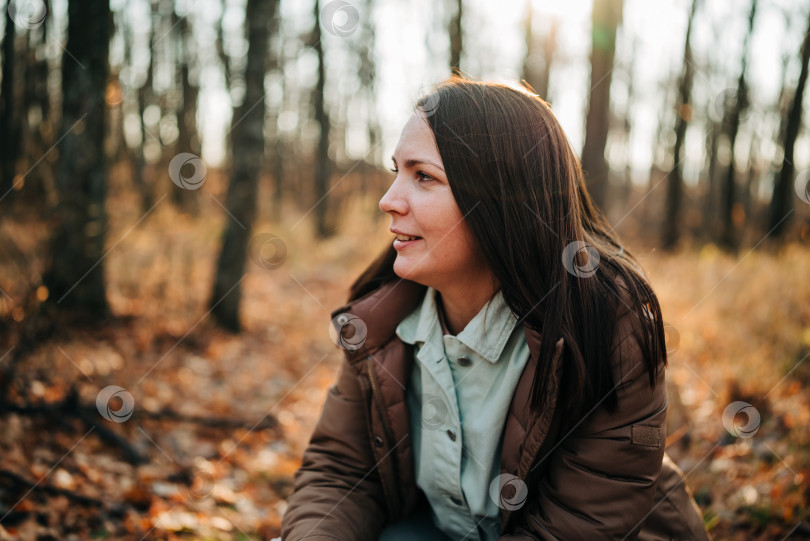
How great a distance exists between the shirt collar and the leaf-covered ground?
2.26 feet

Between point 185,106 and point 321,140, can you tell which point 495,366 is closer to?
point 321,140

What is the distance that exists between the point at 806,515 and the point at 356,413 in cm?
230

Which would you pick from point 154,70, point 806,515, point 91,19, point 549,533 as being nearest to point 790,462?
point 806,515

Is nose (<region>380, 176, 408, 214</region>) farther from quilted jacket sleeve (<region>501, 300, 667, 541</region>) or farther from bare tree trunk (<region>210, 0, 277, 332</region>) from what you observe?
bare tree trunk (<region>210, 0, 277, 332</region>)

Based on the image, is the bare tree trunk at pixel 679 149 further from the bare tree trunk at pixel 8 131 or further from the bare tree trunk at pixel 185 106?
the bare tree trunk at pixel 8 131

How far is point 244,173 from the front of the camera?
5695 mm

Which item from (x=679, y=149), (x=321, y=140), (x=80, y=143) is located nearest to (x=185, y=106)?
(x=321, y=140)

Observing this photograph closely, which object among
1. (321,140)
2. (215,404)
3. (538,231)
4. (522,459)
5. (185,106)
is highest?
(538,231)

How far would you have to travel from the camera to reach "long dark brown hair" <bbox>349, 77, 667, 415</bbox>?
4.89 ft

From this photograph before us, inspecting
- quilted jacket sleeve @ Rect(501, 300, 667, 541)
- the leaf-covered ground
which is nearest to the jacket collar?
quilted jacket sleeve @ Rect(501, 300, 667, 541)

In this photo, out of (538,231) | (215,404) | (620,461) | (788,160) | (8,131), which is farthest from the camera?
(788,160)

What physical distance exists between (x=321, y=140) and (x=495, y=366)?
37.6 ft

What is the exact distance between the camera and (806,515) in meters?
2.50

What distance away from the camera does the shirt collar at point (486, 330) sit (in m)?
1.69
